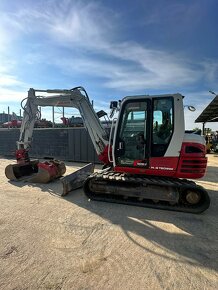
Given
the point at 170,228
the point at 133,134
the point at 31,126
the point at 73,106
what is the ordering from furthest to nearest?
the point at 31,126, the point at 73,106, the point at 133,134, the point at 170,228

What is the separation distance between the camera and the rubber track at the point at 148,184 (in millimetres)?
6066

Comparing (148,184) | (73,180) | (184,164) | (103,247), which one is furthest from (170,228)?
(73,180)

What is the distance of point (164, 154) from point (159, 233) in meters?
2.01

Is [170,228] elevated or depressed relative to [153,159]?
depressed

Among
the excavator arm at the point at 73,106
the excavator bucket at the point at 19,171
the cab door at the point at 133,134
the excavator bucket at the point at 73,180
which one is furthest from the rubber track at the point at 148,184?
the excavator bucket at the point at 19,171

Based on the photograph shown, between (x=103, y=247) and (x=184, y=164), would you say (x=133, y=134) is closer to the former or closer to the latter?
(x=184, y=164)

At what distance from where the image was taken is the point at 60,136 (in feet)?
55.3

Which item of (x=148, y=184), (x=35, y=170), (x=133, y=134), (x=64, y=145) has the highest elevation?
(x=133, y=134)

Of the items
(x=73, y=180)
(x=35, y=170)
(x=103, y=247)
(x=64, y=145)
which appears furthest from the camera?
(x=64, y=145)

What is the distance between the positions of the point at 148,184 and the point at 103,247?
7.71 ft

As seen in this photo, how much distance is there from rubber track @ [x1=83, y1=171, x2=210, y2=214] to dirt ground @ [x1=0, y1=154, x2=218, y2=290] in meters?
0.17

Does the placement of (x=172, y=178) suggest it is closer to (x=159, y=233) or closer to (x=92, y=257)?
(x=159, y=233)

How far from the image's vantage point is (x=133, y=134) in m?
6.73

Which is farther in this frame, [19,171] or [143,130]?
[19,171]
